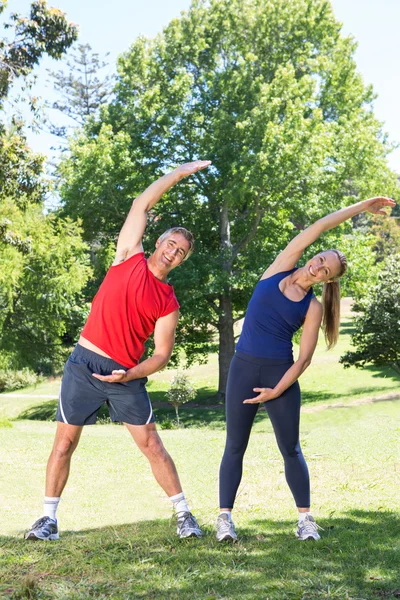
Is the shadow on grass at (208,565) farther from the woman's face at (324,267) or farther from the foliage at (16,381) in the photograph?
the foliage at (16,381)

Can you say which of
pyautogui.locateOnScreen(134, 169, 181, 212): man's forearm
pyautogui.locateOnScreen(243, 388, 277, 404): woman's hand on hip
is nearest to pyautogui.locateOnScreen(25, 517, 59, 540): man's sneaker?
pyautogui.locateOnScreen(243, 388, 277, 404): woman's hand on hip

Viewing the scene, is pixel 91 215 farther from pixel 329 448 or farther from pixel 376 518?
pixel 376 518

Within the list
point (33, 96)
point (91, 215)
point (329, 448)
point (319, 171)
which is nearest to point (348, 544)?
point (329, 448)

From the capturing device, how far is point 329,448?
11.7m

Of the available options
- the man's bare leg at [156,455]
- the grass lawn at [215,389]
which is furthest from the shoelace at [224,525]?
the grass lawn at [215,389]

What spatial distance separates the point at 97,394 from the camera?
4.88 m

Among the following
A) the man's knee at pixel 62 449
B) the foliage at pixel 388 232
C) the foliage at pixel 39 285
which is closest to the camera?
the man's knee at pixel 62 449

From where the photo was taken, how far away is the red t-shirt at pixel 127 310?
4.86 metres

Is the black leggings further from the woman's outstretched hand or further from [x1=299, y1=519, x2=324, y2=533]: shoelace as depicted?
the woman's outstretched hand

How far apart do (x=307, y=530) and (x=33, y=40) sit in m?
17.1

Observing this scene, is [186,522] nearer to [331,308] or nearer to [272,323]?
[272,323]

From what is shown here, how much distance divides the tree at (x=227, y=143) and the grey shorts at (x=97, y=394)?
A: 2036 cm

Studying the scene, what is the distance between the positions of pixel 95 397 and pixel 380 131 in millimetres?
32076

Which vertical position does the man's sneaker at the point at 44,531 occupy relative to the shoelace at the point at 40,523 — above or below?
below
